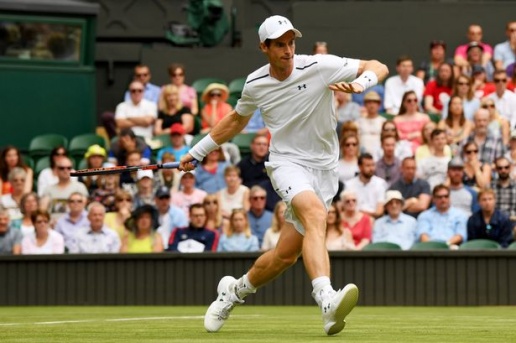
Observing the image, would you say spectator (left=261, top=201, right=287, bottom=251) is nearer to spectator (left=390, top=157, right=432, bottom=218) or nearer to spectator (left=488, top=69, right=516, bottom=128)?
spectator (left=390, top=157, right=432, bottom=218)

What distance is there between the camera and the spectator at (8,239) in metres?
16.5

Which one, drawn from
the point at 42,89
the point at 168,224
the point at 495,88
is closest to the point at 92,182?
the point at 168,224

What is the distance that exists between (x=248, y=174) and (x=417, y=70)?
4579 millimetres

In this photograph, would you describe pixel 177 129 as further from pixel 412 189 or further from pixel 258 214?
pixel 412 189

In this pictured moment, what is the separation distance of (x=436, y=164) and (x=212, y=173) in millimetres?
2708

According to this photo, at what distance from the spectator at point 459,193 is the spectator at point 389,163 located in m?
0.73

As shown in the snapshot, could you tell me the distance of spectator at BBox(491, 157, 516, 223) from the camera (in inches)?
658

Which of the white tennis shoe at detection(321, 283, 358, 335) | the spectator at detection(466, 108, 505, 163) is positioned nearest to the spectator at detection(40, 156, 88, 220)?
the spectator at detection(466, 108, 505, 163)

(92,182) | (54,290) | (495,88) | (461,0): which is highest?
(461,0)

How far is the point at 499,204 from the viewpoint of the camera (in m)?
16.8

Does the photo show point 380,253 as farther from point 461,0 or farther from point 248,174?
point 461,0

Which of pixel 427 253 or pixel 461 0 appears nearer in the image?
pixel 427 253

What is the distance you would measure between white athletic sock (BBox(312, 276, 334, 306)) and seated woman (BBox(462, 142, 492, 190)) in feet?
27.5

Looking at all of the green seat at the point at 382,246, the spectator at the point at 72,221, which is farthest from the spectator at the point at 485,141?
the spectator at the point at 72,221
